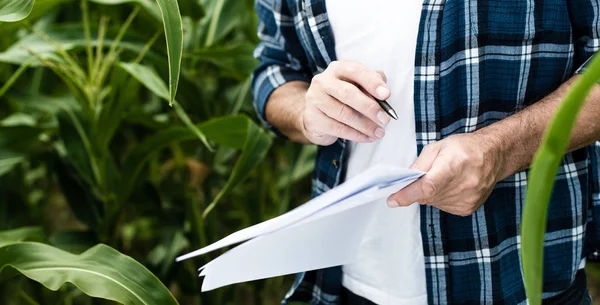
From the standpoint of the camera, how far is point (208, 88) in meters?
1.11

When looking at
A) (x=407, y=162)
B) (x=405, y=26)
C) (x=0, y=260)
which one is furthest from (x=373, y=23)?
(x=0, y=260)

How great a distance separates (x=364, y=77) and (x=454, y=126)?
0.42ft

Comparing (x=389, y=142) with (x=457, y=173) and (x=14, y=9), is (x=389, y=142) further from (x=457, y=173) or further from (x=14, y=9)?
(x=14, y=9)

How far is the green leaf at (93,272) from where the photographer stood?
62 cm

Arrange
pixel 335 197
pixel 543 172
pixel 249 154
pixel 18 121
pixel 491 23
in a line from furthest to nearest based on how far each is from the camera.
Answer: pixel 18 121 < pixel 249 154 < pixel 491 23 < pixel 335 197 < pixel 543 172

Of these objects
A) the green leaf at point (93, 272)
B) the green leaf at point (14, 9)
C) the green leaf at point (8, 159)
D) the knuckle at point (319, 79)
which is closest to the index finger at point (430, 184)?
the knuckle at point (319, 79)

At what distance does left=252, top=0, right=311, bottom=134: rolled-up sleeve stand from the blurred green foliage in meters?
0.08

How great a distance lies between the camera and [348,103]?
52cm

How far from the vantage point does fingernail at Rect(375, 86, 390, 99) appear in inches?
19.8

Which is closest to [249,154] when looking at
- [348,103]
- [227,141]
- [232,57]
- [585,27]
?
[227,141]

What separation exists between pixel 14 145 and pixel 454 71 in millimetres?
608

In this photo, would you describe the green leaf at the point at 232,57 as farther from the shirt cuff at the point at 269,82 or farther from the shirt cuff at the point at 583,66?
the shirt cuff at the point at 583,66

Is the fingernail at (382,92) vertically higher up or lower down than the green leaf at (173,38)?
lower down

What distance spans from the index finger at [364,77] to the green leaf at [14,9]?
0.96ft
